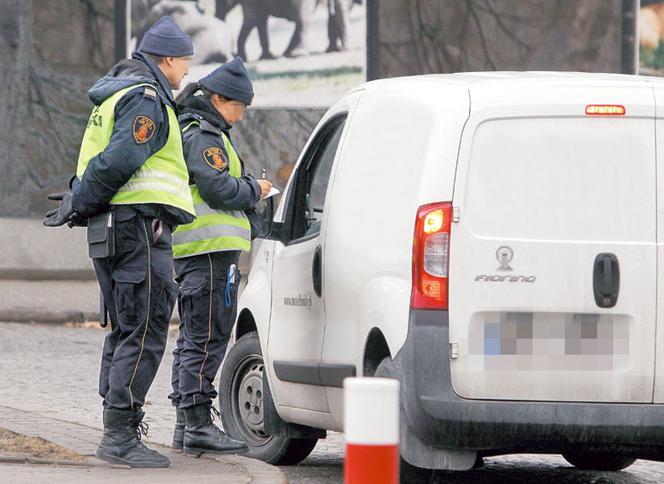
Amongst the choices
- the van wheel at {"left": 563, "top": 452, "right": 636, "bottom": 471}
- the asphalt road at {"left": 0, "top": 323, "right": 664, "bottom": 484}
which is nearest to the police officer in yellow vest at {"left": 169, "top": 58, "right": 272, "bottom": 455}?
the asphalt road at {"left": 0, "top": 323, "right": 664, "bottom": 484}

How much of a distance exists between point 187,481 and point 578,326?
1.66 m

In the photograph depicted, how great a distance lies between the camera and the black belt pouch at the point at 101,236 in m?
7.11

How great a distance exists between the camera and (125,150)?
277 inches

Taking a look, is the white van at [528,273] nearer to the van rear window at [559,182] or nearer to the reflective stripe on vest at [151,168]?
the van rear window at [559,182]

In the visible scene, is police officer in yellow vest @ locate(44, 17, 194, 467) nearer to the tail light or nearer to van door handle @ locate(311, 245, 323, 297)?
van door handle @ locate(311, 245, 323, 297)

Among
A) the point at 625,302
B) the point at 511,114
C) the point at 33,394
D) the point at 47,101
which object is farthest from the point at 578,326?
the point at 47,101

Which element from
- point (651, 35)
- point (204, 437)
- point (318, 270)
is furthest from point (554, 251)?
point (651, 35)

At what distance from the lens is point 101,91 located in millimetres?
7238

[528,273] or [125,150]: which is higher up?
[125,150]

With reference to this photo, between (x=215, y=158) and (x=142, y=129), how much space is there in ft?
3.00

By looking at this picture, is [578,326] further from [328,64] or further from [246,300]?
[328,64]

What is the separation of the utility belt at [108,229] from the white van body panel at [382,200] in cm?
73

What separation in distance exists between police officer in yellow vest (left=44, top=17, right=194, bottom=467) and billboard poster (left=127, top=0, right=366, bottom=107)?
796cm

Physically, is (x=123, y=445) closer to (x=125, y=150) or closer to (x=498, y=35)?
(x=125, y=150)
